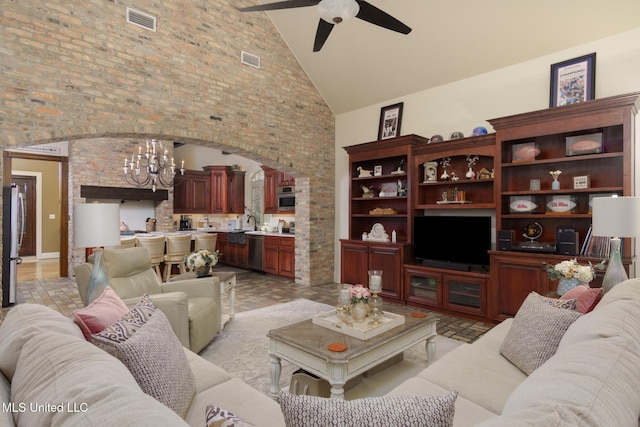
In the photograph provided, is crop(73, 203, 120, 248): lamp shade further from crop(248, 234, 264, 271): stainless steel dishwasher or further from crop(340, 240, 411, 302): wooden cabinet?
crop(248, 234, 264, 271): stainless steel dishwasher

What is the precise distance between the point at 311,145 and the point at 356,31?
2.09 m

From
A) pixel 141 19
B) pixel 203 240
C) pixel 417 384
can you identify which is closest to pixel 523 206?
pixel 417 384

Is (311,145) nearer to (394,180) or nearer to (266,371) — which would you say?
(394,180)

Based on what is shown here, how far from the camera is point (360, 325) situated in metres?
2.55

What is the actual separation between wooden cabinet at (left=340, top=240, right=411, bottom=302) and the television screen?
29 cm

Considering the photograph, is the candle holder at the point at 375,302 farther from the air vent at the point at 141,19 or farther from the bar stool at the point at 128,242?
the bar stool at the point at 128,242

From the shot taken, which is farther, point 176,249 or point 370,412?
point 176,249

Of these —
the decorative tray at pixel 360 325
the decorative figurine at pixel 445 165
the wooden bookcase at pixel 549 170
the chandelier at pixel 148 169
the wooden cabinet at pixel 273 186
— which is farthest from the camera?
the wooden cabinet at pixel 273 186

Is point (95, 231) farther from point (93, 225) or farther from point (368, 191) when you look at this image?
point (368, 191)

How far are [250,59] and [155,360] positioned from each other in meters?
5.18

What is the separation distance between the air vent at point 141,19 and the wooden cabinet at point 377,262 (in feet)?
13.8

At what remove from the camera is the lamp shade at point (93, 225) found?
248 centimetres

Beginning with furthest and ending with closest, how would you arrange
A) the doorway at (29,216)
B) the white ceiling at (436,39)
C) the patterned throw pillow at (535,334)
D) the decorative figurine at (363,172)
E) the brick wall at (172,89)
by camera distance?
the doorway at (29,216) → the decorative figurine at (363,172) → the white ceiling at (436,39) → the brick wall at (172,89) → the patterned throw pillow at (535,334)

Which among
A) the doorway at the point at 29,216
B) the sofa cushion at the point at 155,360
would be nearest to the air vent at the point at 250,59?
the sofa cushion at the point at 155,360
